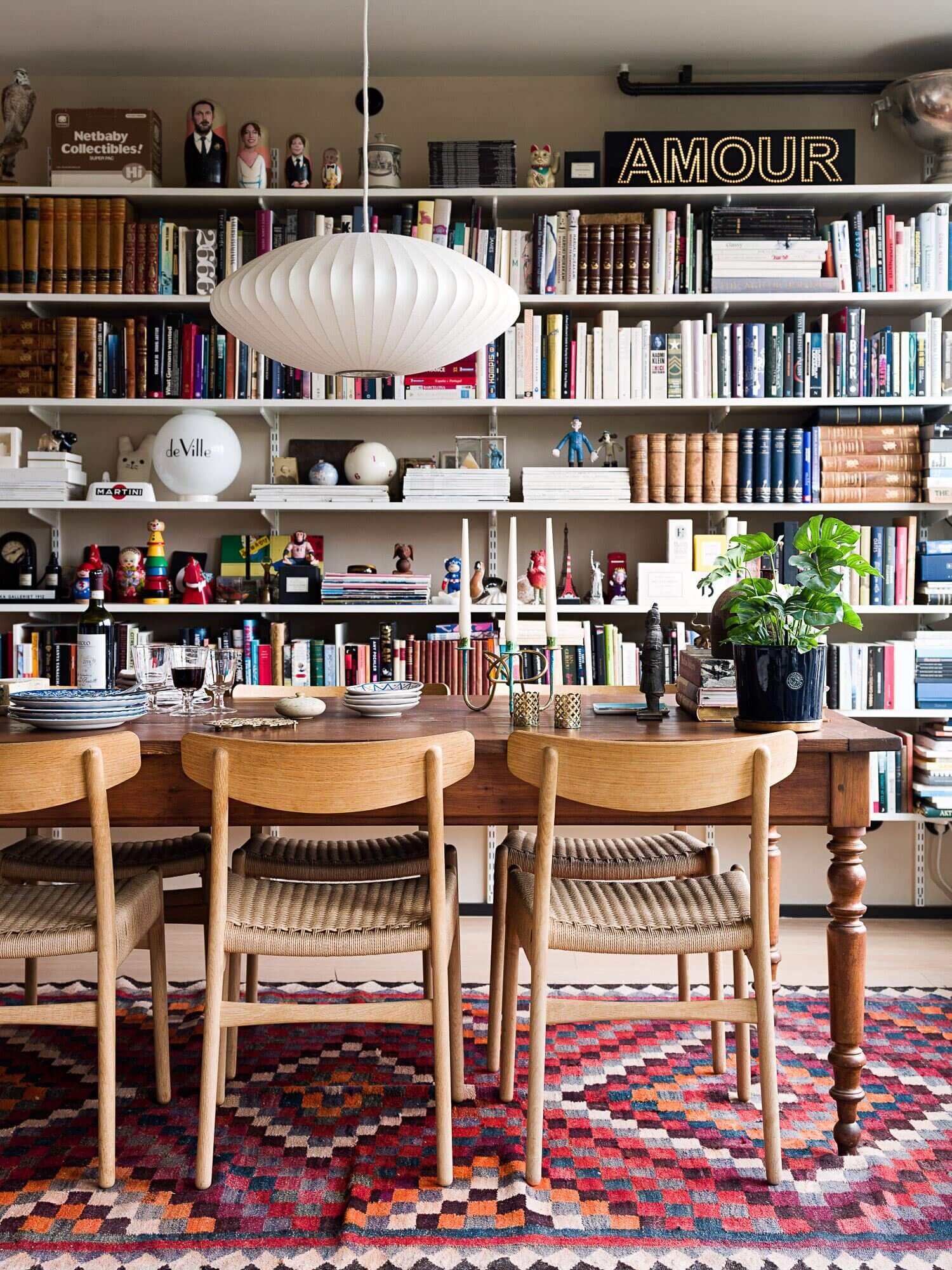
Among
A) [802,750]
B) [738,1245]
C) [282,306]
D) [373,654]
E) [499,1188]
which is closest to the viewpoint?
[738,1245]

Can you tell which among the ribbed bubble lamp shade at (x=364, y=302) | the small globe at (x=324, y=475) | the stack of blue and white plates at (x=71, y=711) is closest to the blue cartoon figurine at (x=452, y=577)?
the small globe at (x=324, y=475)

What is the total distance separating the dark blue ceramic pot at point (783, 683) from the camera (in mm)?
2006

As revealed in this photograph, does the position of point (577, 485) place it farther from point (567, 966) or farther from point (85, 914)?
point (85, 914)

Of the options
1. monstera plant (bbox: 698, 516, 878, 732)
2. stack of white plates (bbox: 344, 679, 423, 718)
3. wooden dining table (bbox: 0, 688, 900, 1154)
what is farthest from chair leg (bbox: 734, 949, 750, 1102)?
stack of white plates (bbox: 344, 679, 423, 718)

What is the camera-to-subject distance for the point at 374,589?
3453mm

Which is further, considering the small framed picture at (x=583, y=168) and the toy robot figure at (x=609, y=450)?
the toy robot figure at (x=609, y=450)

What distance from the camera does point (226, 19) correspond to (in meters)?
3.25

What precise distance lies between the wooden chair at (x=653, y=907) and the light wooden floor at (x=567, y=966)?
93 cm

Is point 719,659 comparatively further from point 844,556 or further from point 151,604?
point 151,604

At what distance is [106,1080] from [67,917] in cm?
29

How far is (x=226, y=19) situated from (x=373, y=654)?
2.02m

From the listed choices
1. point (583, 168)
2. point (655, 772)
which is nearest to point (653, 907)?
point (655, 772)

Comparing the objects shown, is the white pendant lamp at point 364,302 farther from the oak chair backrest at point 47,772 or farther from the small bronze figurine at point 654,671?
the oak chair backrest at point 47,772

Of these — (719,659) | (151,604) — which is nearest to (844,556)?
(719,659)
